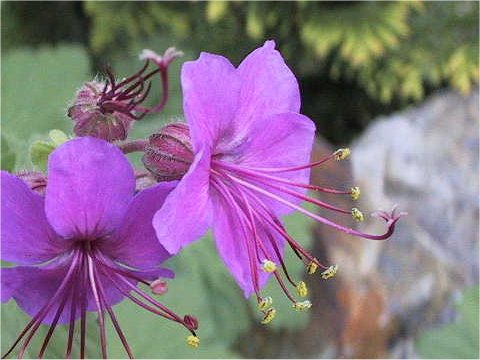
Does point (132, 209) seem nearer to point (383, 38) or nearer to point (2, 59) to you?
point (2, 59)

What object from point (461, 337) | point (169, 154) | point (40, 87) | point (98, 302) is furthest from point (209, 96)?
point (40, 87)

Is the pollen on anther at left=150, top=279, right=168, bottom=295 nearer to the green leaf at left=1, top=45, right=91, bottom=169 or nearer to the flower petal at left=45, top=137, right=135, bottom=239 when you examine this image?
the flower petal at left=45, top=137, right=135, bottom=239

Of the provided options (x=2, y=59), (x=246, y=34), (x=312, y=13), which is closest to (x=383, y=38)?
(x=312, y=13)

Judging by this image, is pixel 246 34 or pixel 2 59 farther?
pixel 246 34

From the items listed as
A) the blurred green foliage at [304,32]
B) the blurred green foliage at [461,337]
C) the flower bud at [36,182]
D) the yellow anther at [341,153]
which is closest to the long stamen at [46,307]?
the flower bud at [36,182]

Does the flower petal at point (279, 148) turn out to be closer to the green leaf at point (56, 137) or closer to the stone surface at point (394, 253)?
the green leaf at point (56, 137)

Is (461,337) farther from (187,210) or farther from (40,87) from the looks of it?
(40,87)

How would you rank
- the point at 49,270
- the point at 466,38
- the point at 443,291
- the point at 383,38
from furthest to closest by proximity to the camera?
the point at 466,38, the point at 383,38, the point at 443,291, the point at 49,270
